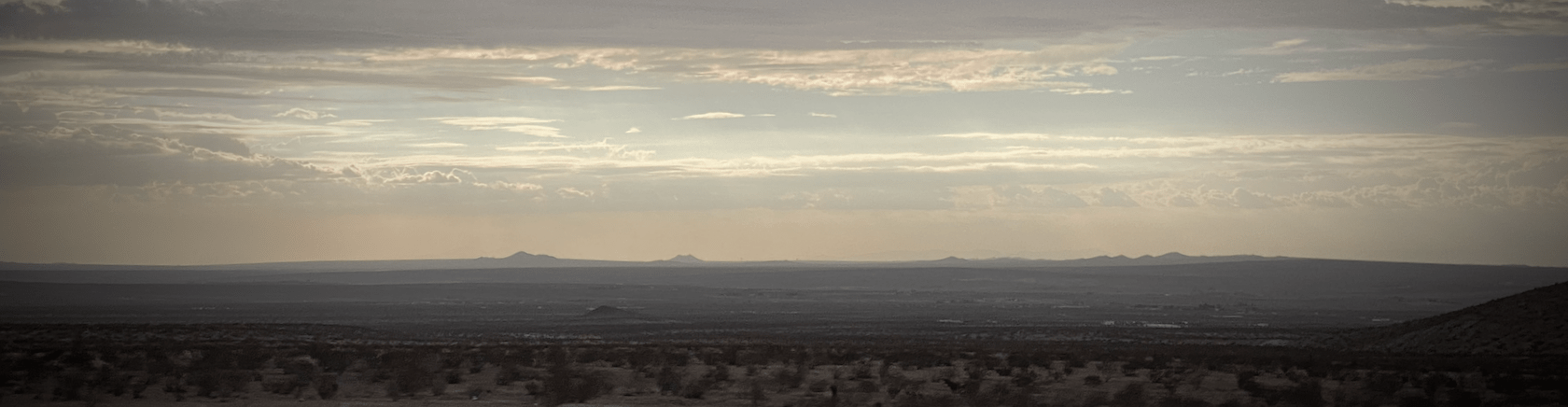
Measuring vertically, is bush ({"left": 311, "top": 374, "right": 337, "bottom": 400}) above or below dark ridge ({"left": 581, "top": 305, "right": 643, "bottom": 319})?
below

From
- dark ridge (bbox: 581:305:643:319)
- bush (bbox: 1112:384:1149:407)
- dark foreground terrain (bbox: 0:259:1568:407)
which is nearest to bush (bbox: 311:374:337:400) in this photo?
dark foreground terrain (bbox: 0:259:1568:407)

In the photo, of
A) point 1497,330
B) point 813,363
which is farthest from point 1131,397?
point 1497,330

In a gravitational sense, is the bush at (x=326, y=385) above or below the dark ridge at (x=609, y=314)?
below

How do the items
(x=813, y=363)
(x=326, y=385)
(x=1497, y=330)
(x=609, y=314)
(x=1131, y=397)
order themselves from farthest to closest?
(x=609, y=314)
(x=1497, y=330)
(x=813, y=363)
(x=326, y=385)
(x=1131, y=397)

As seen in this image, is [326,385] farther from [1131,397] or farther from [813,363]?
[1131,397]

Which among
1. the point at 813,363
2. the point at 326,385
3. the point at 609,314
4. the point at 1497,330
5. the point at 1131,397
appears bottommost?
the point at 1131,397

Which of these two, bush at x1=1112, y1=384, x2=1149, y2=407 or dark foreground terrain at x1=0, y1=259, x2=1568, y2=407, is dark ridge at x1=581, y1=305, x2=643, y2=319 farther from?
bush at x1=1112, y1=384, x2=1149, y2=407

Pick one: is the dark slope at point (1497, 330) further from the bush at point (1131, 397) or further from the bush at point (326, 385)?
the bush at point (326, 385)

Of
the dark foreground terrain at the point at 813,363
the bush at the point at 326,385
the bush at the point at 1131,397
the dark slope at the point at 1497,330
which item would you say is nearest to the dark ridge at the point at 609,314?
the dark foreground terrain at the point at 813,363
